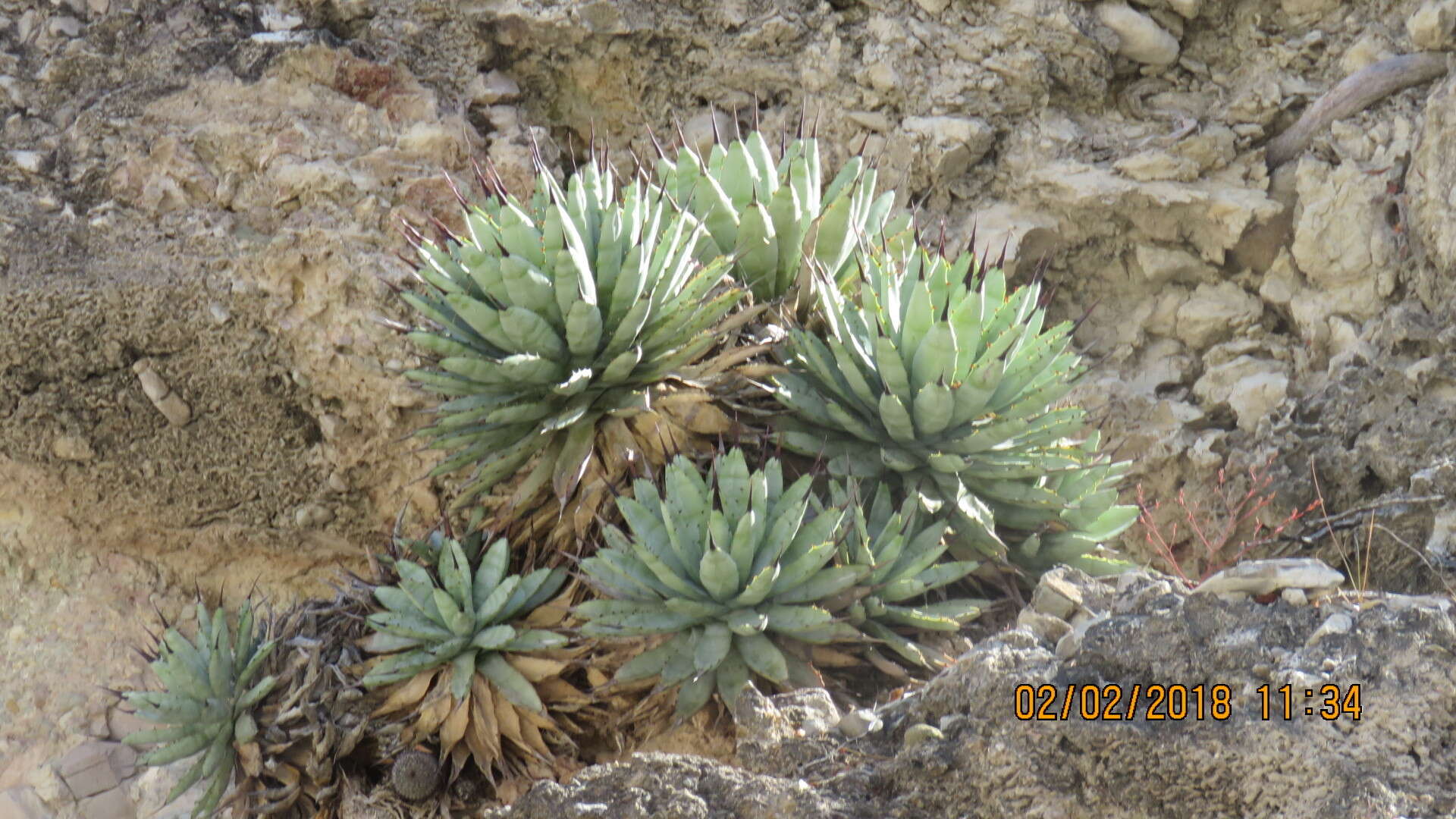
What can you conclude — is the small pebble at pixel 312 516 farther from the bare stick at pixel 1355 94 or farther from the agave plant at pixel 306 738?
the bare stick at pixel 1355 94

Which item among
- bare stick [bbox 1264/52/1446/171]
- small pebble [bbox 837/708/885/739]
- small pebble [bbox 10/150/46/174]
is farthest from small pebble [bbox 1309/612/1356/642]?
small pebble [bbox 10/150/46/174]

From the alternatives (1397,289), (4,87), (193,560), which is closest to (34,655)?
(193,560)

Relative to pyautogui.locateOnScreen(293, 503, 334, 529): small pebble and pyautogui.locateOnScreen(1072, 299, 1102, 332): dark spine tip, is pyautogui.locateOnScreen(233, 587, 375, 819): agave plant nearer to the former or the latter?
pyautogui.locateOnScreen(293, 503, 334, 529): small pebble

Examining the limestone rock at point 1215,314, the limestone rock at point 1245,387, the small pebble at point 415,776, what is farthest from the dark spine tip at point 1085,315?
the small pebble at point 415,776

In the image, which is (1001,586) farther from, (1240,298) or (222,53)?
(222,53)

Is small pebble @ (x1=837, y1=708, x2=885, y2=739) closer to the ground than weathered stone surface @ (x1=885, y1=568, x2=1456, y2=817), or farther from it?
closer to the ground

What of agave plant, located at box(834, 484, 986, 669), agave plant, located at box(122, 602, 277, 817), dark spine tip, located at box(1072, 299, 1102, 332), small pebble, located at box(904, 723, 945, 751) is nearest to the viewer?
small pebble, located at box(904, 723, 945, 751)
